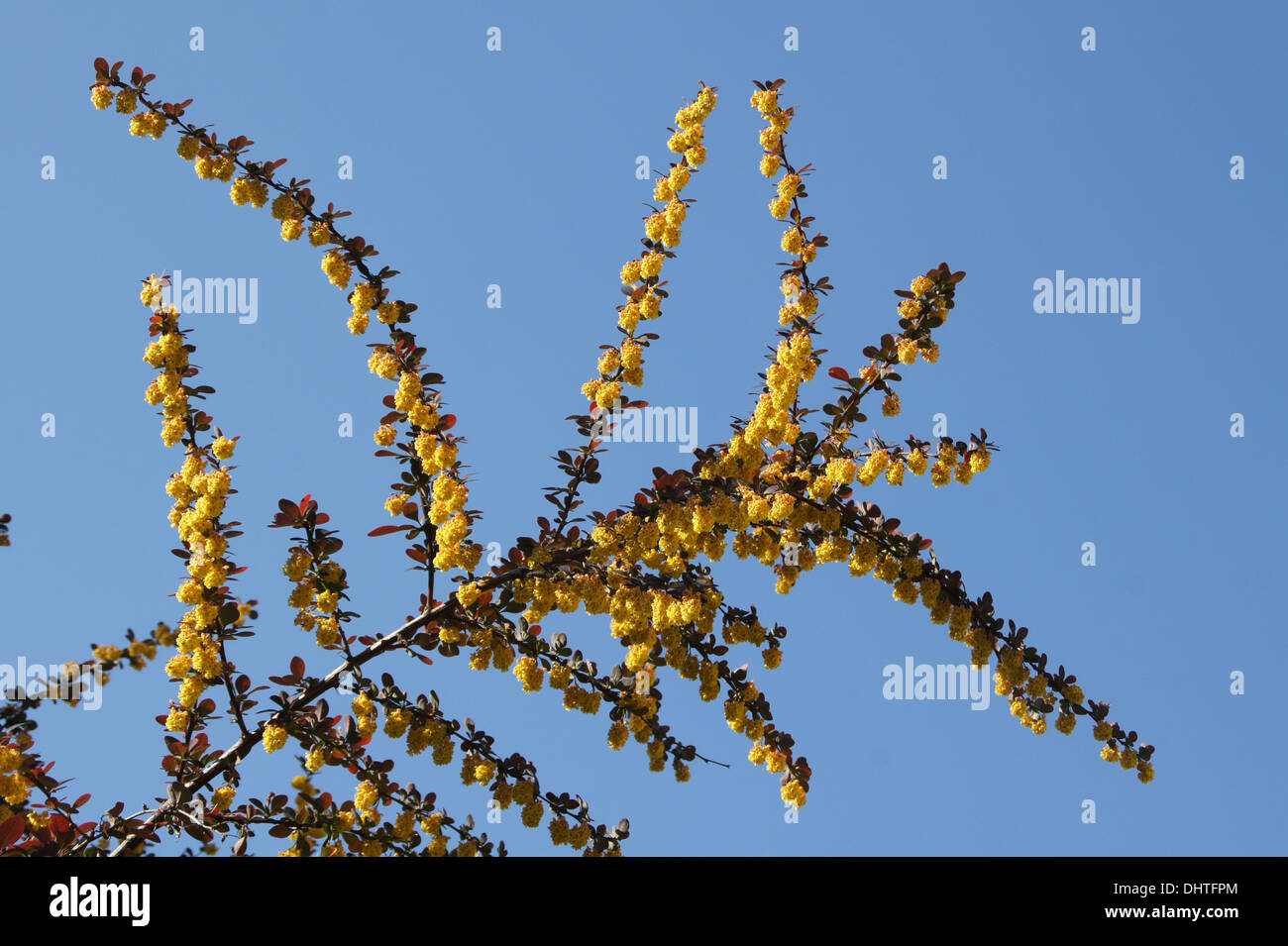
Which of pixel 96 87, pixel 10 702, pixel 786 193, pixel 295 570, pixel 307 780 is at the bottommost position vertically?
pixel 307 780

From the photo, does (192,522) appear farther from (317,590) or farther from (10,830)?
(10,830)

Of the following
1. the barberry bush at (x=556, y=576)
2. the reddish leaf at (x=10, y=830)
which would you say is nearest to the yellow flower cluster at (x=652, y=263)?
the barberry bush at (x=556, y=576)

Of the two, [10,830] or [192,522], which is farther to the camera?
[192,522]

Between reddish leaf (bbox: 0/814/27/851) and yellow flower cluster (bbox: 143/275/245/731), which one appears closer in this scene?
reddish leaf (bbox: 0/814/27/851)

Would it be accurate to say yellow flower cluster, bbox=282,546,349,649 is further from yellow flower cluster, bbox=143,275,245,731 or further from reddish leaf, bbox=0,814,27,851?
reddish leaf, bbox=0,814,27,851

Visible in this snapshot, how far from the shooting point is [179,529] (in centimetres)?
506

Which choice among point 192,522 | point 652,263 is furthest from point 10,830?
point 652,263

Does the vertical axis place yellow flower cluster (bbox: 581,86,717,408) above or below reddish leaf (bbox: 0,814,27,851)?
above

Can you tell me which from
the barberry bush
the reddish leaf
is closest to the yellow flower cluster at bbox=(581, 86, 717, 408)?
the barberry bush

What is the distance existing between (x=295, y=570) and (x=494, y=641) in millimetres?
999

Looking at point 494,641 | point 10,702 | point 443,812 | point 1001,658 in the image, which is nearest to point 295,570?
point 494,641
